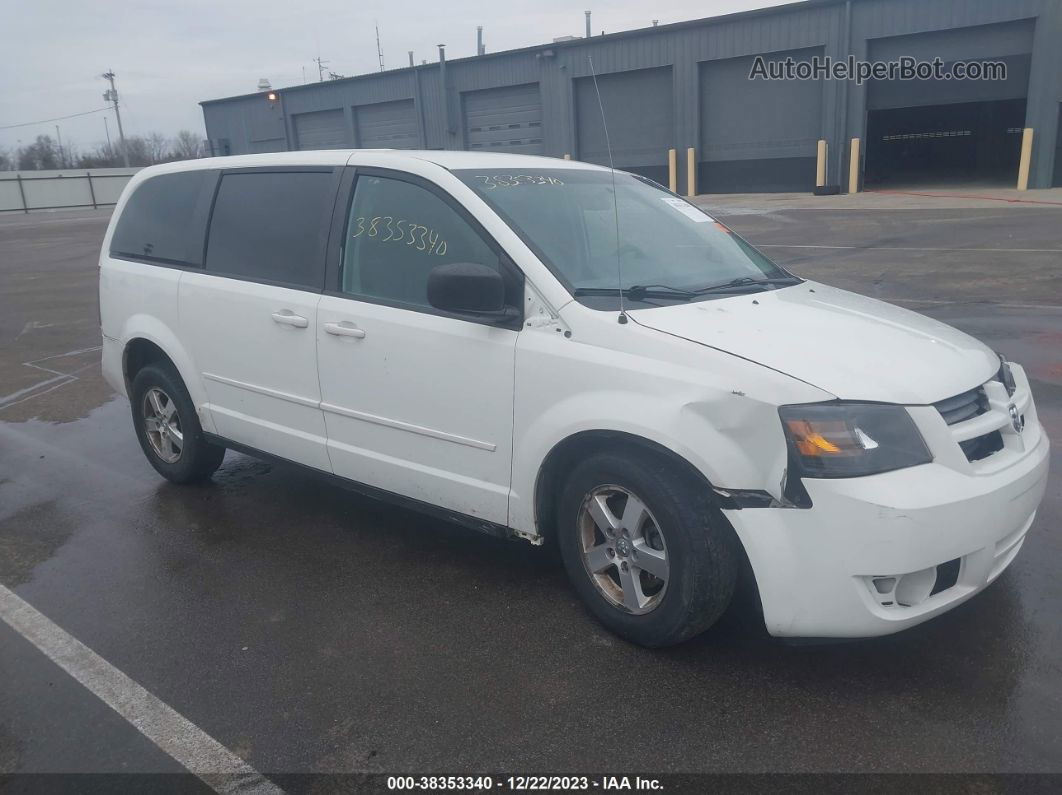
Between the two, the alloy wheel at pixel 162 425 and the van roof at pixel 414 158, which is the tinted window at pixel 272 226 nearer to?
the van roof at pixel 414 158

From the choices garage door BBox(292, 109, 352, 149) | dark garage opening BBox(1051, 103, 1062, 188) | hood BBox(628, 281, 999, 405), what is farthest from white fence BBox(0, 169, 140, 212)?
hood BBox(628, 281, 999, 405)

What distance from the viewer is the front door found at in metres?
3.66

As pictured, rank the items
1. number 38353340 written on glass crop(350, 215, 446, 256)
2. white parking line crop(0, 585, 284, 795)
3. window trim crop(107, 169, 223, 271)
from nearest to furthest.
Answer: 1. white parking line crop(0, 585, 284, 795)
2. number 38353340 written on glass crop(350, 215, 446, 256)
3. window trim crop(107, 169, 223, 271)

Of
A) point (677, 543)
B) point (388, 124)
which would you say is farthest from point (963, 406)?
point (388, 124)

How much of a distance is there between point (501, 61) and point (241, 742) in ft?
111

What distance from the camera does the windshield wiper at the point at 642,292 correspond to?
3558mm

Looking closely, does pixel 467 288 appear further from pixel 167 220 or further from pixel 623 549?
pixel 167 220

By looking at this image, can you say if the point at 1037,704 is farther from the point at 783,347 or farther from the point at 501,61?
the point at 501,61

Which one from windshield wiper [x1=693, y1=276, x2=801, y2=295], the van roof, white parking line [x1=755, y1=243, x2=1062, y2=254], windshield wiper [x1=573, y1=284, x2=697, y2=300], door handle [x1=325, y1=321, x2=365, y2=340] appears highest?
the van roof

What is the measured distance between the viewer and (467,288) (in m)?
3.42

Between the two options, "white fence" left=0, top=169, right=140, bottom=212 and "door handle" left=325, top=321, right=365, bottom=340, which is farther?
"white fence" left=0, top=169, right=140, bottom=212

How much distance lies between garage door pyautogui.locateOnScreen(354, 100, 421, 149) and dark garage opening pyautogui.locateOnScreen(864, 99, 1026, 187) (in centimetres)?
1773

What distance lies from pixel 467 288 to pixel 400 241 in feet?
2.55

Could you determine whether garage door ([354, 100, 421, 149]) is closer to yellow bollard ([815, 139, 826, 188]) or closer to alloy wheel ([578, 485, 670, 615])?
yellow bollard ([815, 139, 826, 188])
